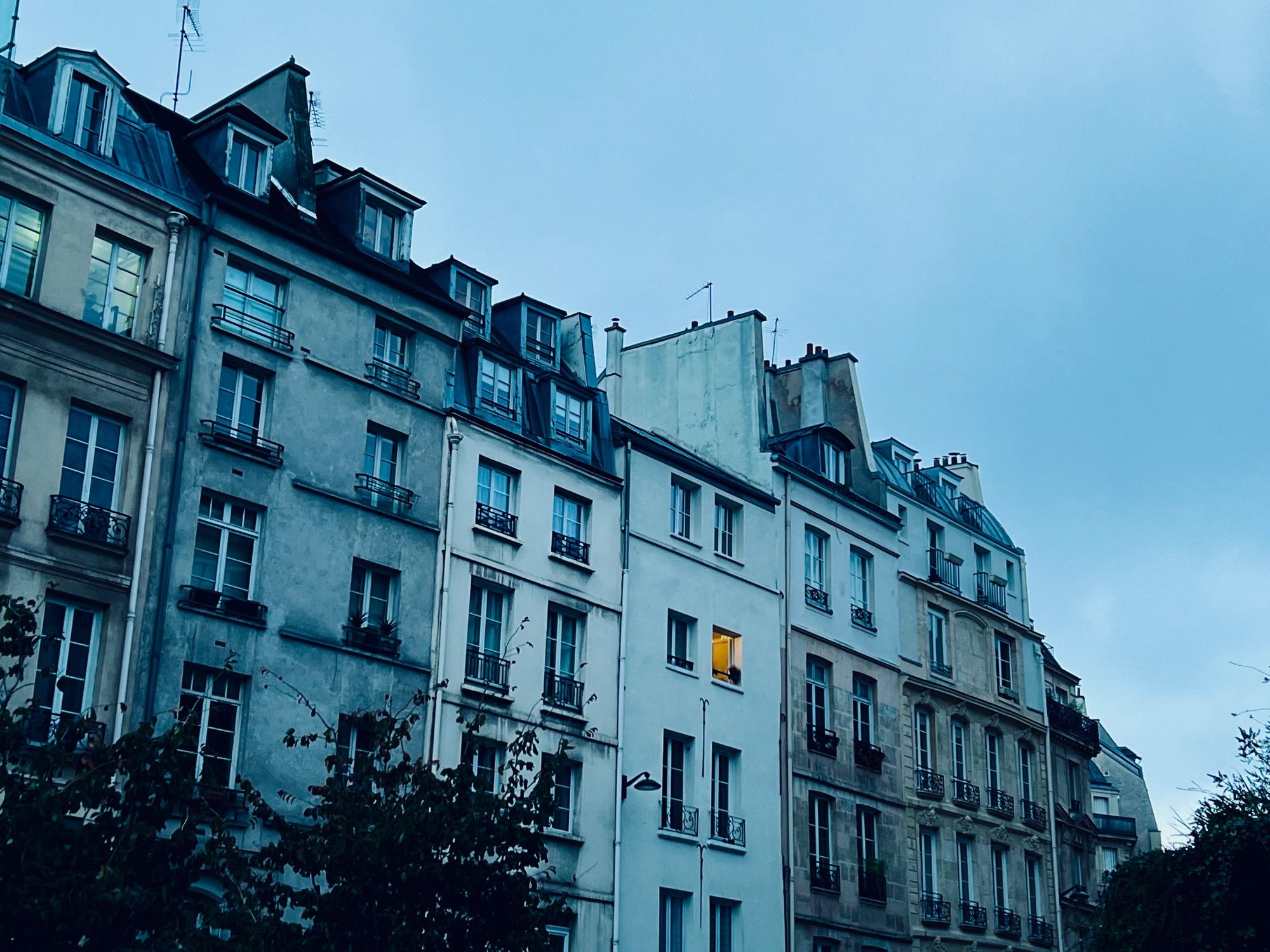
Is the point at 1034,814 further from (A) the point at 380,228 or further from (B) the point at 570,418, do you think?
(A) the point at 380,228

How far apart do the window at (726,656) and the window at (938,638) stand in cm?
924

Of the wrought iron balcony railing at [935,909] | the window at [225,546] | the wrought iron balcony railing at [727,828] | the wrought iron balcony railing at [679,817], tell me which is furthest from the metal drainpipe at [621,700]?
the wrought iron balcony railing at [935,909]

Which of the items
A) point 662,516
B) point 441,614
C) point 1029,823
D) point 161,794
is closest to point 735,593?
point 662,516

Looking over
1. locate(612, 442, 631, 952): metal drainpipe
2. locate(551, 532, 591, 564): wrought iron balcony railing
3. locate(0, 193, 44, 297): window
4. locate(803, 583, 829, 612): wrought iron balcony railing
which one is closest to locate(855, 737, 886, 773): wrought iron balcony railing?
locate(803, 583, 829, 612): wrought iron balcony railing

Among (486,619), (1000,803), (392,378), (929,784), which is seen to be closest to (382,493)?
(392,378)

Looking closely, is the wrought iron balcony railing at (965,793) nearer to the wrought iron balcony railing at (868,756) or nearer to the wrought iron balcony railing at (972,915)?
the wrought iron balcony railing at (972,915)

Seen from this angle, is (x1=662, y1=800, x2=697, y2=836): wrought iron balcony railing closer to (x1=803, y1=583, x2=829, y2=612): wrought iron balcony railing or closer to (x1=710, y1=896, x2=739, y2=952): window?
(x1=710, y1=896, x2=739, y2=952): window

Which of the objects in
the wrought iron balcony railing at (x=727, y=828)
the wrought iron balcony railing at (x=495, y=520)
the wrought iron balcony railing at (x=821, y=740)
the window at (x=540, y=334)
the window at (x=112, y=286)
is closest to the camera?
the window at (x=112, y=286)

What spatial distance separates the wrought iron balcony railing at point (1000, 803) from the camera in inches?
1784

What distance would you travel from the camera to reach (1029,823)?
46.9 metres

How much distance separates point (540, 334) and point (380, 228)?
5327 mm

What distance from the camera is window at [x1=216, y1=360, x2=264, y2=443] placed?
2811 cm

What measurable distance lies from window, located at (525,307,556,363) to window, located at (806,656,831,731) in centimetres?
1012

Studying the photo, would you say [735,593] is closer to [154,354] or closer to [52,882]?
[154,354]
